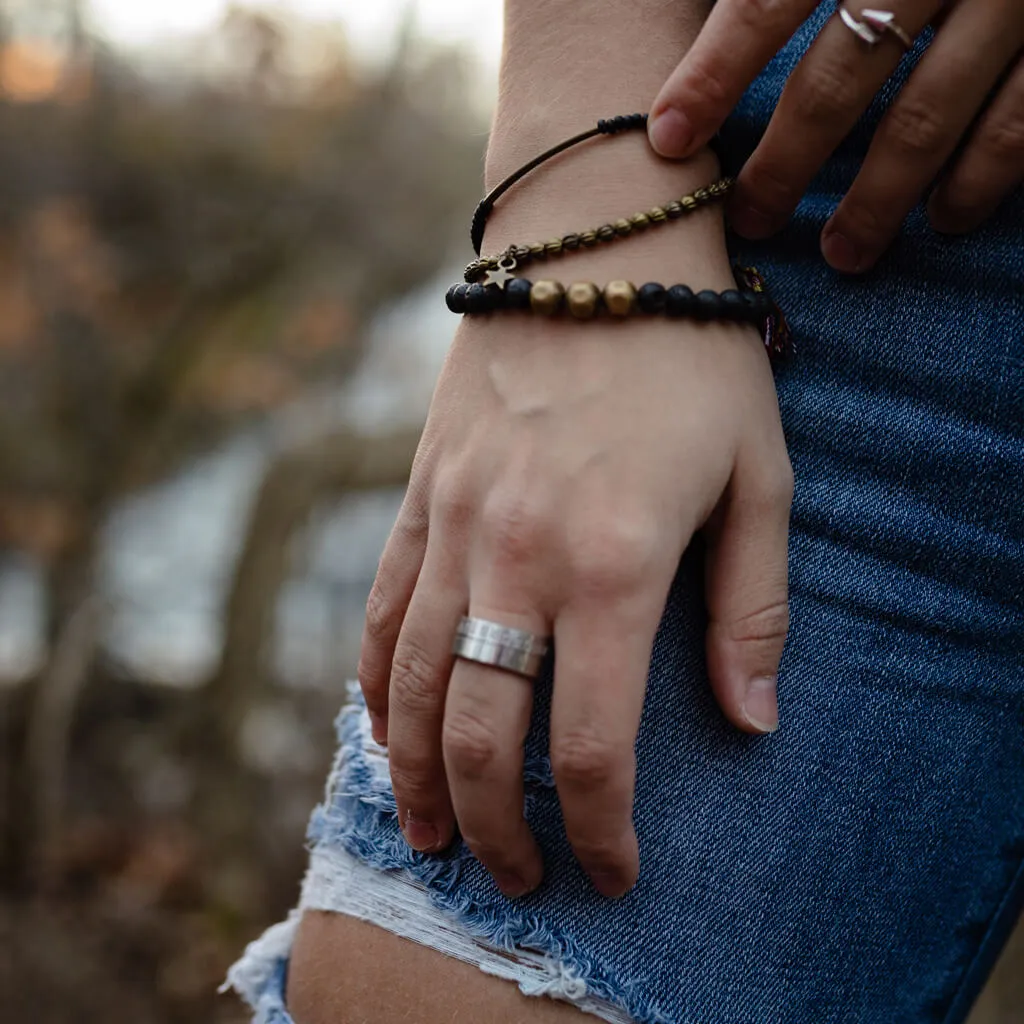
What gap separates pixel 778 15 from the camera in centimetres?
66

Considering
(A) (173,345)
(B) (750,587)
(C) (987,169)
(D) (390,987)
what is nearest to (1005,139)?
(C) (987,169)

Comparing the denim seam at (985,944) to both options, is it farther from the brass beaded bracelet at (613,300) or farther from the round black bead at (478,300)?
the round black bead at (478,300)

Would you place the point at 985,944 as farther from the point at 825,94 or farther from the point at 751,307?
the point at 825,94

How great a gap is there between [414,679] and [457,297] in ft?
0.93

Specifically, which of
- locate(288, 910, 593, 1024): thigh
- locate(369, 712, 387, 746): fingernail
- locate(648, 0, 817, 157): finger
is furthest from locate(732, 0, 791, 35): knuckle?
locate(288, 910, 593, 1024): thigh

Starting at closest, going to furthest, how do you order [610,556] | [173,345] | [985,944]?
[610,556] → [985,944] → [173,345]

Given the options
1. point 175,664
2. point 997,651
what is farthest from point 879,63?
A: point 175,664

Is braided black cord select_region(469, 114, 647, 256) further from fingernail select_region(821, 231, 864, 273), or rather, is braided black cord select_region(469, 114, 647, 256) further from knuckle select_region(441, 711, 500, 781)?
knuckle select_region(441, 711, 500, 781)

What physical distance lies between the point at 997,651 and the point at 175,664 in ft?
21.2

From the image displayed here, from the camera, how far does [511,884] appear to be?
674 mm

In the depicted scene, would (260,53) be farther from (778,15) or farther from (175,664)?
(778,15)

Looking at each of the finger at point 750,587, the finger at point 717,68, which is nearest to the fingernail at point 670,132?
the finger at point 717,68

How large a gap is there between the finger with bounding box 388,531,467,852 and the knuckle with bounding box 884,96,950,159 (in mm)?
406

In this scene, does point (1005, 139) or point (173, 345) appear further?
point (173, 345)
